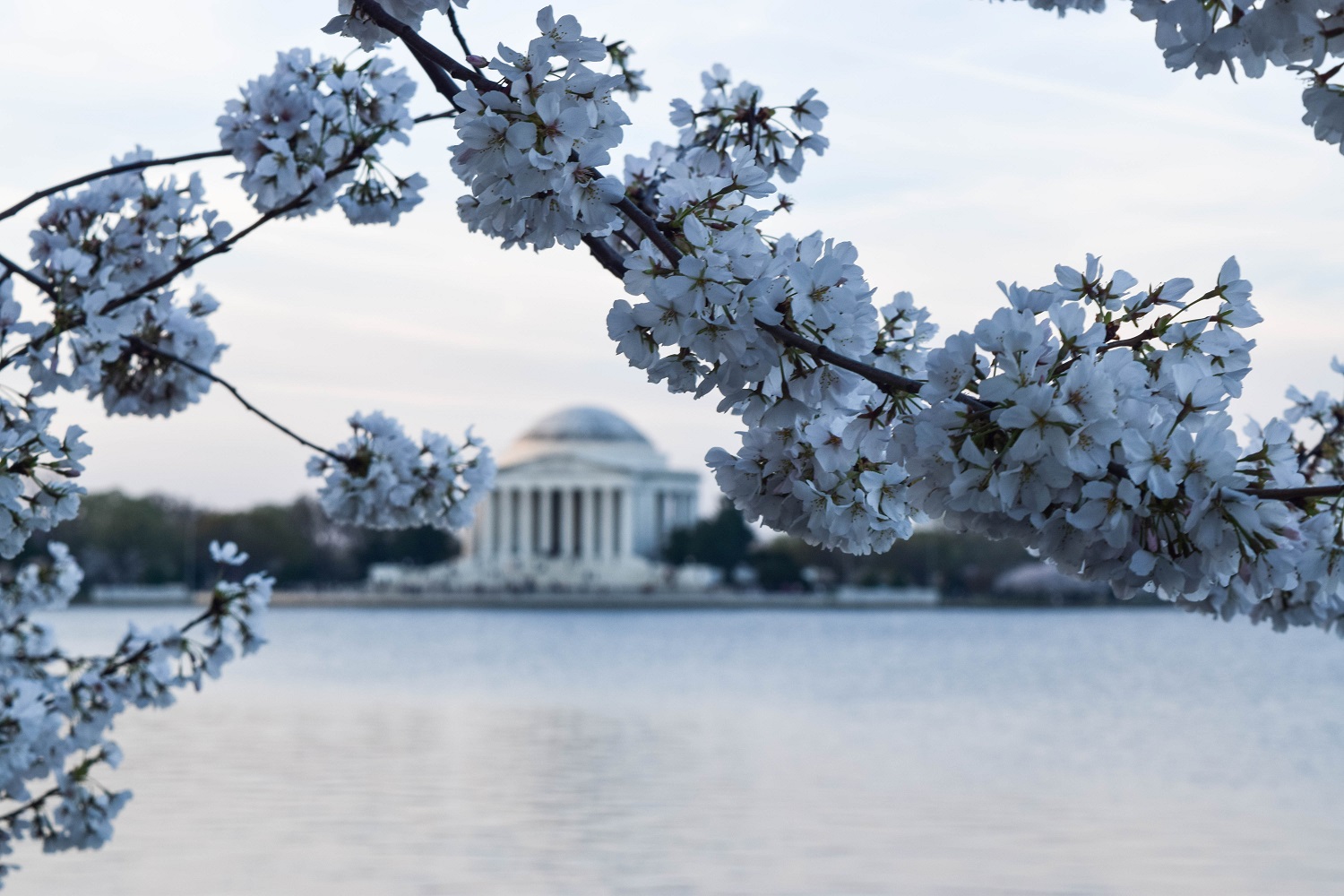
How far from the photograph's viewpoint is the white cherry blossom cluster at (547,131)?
2947mm

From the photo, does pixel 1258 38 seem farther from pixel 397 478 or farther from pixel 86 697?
pixel 86 697

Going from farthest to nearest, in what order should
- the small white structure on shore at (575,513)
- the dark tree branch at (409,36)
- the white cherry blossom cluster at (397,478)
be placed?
1. the small white structure on shore at (575,513)
2. the white cherry blossom cluster at (397,478)
3. the dark tree branch at (409,36)

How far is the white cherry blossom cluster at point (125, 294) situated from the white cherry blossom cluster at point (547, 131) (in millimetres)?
3027

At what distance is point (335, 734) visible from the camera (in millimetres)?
31500

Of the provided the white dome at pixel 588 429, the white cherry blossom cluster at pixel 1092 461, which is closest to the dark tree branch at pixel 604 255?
the white cherry blossom cluster at pixel 1092 461

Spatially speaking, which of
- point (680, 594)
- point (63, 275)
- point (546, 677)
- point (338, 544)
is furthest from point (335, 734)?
point (338, 544)

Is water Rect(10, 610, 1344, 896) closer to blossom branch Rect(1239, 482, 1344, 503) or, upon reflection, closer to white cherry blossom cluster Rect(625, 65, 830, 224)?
white cherry blossom cluster Rect(625, 65, 830, 224)

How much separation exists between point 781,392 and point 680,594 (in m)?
125

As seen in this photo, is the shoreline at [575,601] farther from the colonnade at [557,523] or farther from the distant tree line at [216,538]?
the colonnade at [557,523]

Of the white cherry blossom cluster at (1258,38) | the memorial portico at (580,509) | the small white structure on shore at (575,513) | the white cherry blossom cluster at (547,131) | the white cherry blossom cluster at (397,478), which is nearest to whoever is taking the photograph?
the white cherry blossom cluster at (1258,38)

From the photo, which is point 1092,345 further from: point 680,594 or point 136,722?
point 680,594

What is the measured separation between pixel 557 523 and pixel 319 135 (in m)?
144

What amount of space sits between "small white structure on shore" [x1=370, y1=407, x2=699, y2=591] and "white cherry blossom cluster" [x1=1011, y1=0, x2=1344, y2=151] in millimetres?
131778

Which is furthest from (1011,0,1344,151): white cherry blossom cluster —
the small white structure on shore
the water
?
the small white structure on shore
